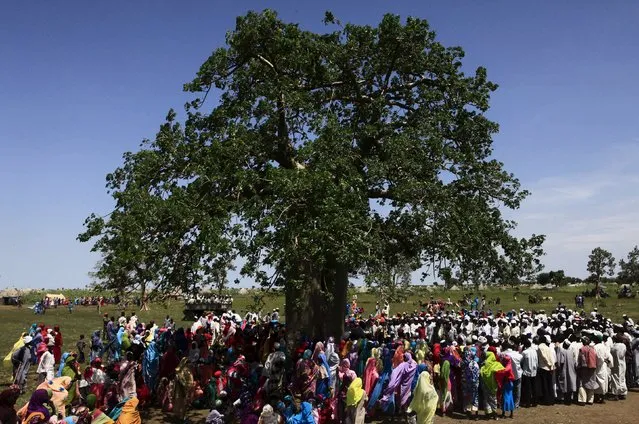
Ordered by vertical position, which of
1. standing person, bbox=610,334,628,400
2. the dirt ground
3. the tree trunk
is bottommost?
the dirt ground

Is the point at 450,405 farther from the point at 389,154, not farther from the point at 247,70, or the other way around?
the point at 247,70

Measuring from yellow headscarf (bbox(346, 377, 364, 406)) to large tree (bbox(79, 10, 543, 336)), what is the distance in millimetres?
3172

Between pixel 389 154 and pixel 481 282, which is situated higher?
pixel 389 154

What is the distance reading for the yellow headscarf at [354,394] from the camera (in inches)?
426

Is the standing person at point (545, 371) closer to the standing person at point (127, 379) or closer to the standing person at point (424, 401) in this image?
the standing person at point (424, 401)

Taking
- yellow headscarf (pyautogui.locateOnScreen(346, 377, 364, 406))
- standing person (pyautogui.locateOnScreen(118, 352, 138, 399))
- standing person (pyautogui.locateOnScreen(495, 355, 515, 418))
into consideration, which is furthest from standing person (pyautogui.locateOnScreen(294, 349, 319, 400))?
standing person (pyautogui.locateOnScreen(495, 355, 515, 418))

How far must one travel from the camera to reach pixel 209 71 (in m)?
17.3

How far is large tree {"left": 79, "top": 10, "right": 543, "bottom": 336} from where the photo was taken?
43.2 ft

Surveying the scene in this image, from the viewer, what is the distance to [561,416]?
13094mm

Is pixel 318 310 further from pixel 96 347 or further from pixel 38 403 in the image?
pixel 38 403

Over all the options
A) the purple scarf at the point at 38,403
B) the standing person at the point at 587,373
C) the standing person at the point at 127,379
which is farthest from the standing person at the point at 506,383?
the purple scarf at the point at 38,403

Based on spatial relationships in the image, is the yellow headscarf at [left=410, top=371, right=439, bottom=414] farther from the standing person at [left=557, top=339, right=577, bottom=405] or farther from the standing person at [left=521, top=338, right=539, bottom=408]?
the standing person at [left=557, top=339, right=577, bottom=405]

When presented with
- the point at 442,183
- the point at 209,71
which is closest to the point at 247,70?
the point at 209,71

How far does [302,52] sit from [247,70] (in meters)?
1.96
